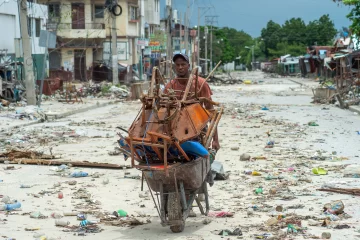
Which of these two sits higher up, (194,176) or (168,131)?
(168,131)

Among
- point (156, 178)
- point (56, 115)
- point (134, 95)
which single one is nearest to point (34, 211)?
point (156, 178)

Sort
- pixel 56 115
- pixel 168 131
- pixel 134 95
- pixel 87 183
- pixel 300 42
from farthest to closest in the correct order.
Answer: pixel 300 42, pixel 134 95, pixel 56 115, pixel 87 183, pixel 168 131

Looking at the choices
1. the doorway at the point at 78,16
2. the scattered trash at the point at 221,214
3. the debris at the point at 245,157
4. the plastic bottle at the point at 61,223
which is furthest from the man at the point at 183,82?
the doorway at the point at 78,16

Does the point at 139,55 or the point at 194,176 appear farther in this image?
the point at 139,55

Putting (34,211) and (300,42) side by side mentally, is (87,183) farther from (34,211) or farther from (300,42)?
(300,42)

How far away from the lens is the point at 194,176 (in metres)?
7.27

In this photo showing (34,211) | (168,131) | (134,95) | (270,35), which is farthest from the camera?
(270,35)

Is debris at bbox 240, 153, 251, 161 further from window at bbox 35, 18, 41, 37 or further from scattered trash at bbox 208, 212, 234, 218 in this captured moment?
window at bbox 35, 18, 41, 37

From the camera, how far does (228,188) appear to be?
33.4ft

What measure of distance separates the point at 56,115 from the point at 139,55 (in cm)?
5047

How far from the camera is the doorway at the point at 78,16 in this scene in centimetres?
6556

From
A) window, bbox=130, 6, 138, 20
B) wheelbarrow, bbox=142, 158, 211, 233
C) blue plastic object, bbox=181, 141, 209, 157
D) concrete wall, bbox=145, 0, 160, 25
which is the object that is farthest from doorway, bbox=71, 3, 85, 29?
blue plastic object, bbox=181, 141, 209, 157

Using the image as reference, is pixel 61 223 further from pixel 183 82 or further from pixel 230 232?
pixel 183 82

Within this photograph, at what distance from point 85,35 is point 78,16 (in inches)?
80.9
